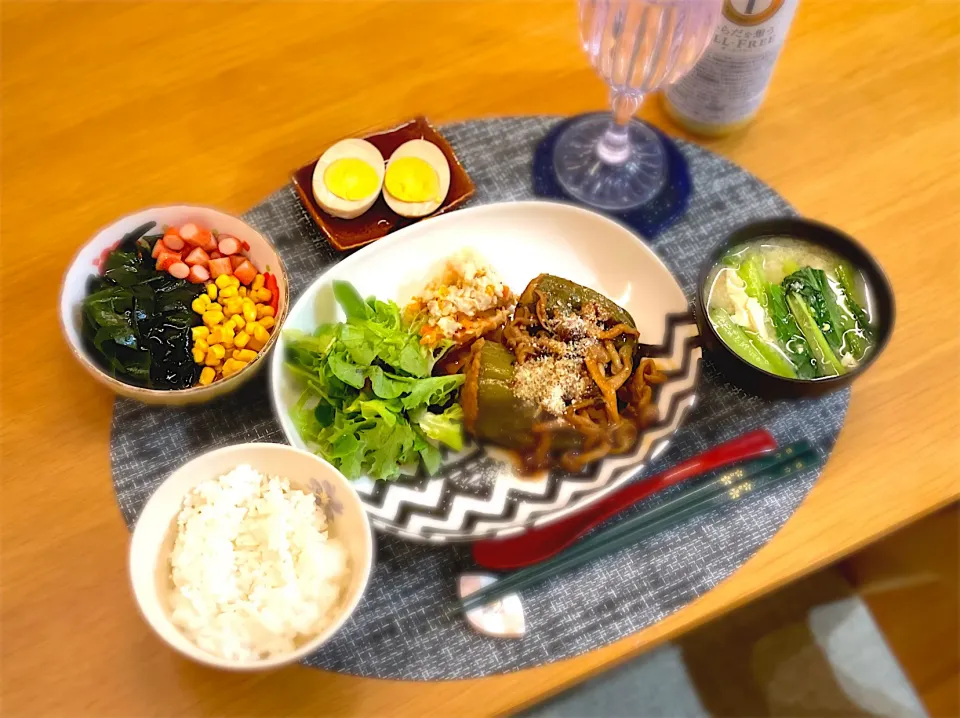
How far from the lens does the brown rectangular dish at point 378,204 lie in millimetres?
1583

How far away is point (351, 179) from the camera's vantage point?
160 cm

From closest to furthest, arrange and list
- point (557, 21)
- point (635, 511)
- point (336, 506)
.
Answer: point (336, 506), point (635, 511), point (557, 21)

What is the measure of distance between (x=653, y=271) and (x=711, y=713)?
112 centimetres

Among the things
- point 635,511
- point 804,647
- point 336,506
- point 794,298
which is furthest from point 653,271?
point 804,647

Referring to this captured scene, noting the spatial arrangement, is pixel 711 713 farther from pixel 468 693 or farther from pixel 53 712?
pixel 53 712

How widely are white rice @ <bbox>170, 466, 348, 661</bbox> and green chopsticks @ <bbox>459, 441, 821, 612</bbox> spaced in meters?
0.27

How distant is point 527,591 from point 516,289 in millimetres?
616

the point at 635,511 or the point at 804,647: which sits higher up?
the point at 635,511

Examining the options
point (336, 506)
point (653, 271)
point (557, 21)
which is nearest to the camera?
point (336, 506)

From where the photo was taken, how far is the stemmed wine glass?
4.44 feet

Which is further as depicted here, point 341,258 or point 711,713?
point 711,713

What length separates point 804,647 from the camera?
186 centimetres

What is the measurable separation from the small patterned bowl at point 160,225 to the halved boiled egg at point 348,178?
19 centimetres

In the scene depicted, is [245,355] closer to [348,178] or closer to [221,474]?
[221,474]
